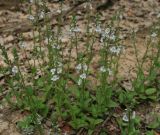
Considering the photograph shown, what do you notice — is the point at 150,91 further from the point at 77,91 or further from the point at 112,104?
the point at 77,91

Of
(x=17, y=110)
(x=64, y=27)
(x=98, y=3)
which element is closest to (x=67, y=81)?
(x=17, y=110)

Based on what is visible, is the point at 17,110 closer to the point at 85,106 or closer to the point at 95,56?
the point at 85,106

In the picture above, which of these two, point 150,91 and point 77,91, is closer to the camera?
point 77,91

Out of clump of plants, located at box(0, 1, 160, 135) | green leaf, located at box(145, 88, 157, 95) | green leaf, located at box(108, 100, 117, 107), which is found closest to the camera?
clump of plants, located at box(0, 1, 160, 135)

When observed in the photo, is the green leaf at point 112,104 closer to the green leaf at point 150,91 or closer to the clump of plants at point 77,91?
the clump of plants at point 77,91

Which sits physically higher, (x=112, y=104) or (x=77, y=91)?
(x=77, y=91)

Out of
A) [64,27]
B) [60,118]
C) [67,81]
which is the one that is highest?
[64,27]

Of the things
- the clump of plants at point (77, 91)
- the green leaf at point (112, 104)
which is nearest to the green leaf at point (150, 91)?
the clump of plants at point (77, 91)

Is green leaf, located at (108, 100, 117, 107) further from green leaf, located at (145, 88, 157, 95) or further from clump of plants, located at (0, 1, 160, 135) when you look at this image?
green leaf, located at (145, 88, 157, 95)

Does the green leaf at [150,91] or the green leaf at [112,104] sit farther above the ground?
the green leaf at [150,91]

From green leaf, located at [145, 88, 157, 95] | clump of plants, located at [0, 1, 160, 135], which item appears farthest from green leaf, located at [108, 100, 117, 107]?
green leaf, located at [145, 88, 157, 95]

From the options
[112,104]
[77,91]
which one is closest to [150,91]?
[112,104]
